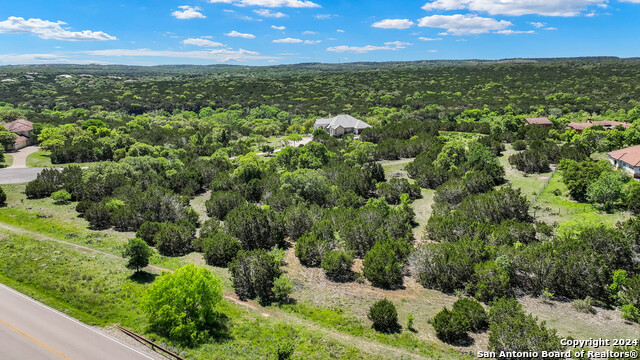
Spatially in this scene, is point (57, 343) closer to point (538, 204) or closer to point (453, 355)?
point (453, 355)

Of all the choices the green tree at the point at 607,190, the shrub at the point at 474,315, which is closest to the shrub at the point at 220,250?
the shrub at the point at 474,315

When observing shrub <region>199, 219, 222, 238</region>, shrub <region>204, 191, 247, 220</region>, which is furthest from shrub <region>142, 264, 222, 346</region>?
shrub <region>204, 191, 247, 220</region>

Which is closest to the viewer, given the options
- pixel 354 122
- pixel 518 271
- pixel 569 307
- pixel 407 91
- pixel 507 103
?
pixel 569 307

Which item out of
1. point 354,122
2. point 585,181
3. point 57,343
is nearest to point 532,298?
Result: point 585,181

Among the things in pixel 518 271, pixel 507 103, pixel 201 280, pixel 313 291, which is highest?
pixel 507 103

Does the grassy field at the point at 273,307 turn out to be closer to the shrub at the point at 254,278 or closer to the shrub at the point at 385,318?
the shrub at the point at 385,318

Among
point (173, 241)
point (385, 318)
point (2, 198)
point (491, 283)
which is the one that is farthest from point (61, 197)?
point (491, 283)

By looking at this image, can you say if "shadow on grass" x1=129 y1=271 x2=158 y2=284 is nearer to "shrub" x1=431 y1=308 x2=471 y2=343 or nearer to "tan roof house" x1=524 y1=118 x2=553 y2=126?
"shrub" x1=431 y1=308 x2=471 y2=343
